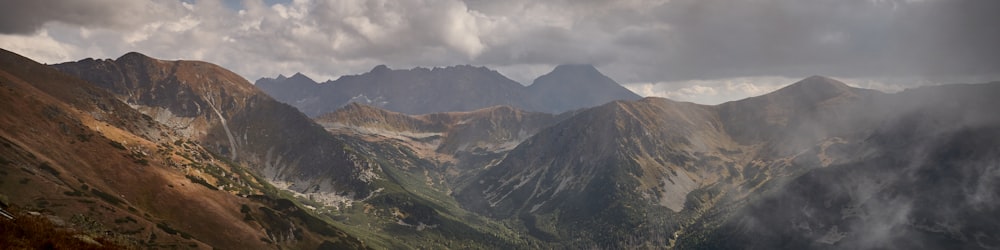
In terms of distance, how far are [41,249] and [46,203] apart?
18491cm

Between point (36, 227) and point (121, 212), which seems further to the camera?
point (121, 212)

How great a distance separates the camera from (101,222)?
175 metres

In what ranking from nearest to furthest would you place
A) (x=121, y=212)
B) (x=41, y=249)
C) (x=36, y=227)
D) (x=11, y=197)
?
(x=41, y=249) < (x=36, y=227) < (x=11, y=197) < (x=121, y=212)

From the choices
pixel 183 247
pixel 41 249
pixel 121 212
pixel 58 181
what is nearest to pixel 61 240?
pixel 41 249

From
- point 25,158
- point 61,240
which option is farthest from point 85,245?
point 25,158

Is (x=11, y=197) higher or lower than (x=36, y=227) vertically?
lower

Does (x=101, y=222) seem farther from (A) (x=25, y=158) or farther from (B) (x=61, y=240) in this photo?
(B) (x=61, y=240)

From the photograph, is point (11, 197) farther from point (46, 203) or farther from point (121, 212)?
point (121, 212)

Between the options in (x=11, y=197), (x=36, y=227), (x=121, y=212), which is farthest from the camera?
(x=121, y=212)

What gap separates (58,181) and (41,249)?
214067 mm

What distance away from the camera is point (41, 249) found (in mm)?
32344

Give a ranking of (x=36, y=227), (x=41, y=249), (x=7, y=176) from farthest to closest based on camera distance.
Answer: (x=7, y=176)
(x=36, y=227)
(x=41, y=249)

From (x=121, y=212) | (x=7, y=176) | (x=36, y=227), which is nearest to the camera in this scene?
(x=36, y=227)

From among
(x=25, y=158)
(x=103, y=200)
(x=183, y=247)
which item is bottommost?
(x=183, y=247)
